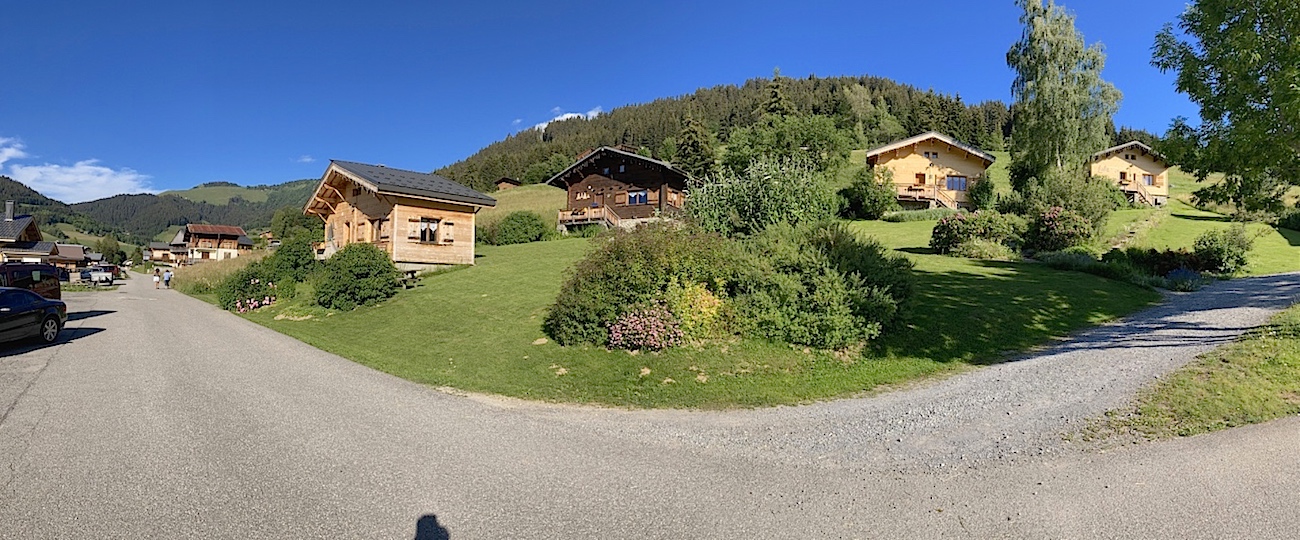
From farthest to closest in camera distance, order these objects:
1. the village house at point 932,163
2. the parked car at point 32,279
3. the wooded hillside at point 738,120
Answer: the wooded hillside at point 738,120 → the village house at point 932,163 → the parked car at point 32,279

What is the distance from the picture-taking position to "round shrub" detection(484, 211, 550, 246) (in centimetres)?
4241

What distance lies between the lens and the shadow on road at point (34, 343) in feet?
43.3

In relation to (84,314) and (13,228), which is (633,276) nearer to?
(84,314)

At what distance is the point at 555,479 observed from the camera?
5.61m

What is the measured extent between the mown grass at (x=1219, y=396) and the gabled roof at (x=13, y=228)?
84946 millimetres

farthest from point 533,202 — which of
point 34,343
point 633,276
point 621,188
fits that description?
point 633,276

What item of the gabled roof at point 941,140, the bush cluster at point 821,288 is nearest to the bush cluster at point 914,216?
the gabled roof at point 941,140

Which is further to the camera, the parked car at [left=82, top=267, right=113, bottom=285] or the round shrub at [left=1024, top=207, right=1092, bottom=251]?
the parked car at [left=82, top=267, right=113, bottom=285]

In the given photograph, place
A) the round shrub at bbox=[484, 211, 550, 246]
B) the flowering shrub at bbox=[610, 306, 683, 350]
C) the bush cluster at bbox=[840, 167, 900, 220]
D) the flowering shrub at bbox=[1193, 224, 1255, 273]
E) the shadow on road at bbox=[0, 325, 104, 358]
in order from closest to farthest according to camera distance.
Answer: the flowering shrub at bbox=[610, 306, 683, 350] → the shadow on road at bbox=[0, 325, 104, 358] → the flowering shrub at bbox=[1193, 224, 1255, 273] → the round shrub at bbox=[484, 211, 550, 246] → the bush cluster at bbox=[840, 167, 900, 220]

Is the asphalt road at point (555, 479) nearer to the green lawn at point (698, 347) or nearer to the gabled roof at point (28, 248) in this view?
the green lawn at point (698, 347)

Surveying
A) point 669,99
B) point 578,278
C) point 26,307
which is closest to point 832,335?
point 578,278

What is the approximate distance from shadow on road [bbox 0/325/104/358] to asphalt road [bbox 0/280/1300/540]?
6.75 m

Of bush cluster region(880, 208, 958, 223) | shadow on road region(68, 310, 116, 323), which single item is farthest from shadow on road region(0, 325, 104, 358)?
bush cluster region(880, 208, 958, 223)

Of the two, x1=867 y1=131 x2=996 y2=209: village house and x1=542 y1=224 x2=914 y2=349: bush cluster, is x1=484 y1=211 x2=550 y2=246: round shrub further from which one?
x1=542 y1=224 x2=914 y2=349: bush cluster
